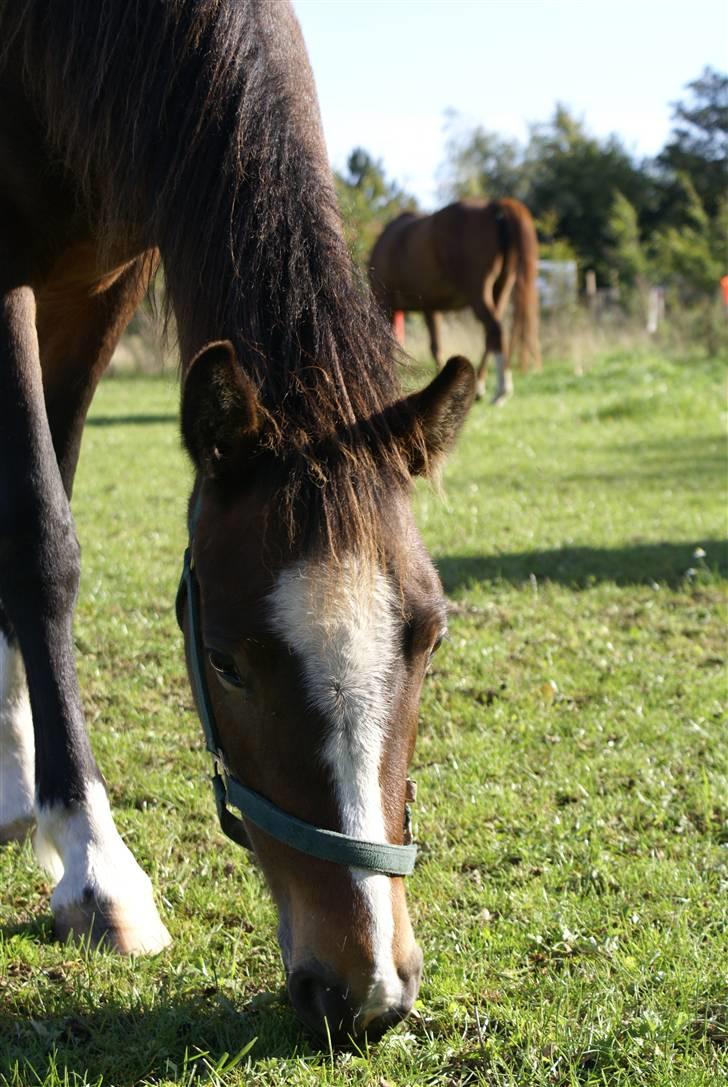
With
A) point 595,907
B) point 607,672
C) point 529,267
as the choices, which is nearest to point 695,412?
point 529,267

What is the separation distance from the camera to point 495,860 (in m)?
2.71

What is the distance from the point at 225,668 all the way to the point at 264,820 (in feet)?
0.89

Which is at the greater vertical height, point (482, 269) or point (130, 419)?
point (482, 269)

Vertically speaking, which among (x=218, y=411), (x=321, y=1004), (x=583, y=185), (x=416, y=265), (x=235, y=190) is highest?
(x=583, y=185)

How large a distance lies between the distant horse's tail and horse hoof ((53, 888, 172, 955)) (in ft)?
35.4

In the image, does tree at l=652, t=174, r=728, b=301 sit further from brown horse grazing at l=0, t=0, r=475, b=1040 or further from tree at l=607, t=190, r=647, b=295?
brown horse grazing at l=0, t=0, r=475, b=1040

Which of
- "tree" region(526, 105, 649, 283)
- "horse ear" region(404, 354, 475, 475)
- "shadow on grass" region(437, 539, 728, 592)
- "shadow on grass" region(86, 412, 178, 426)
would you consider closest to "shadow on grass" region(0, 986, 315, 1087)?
"horse ear" region(404, 354, 475, 475)

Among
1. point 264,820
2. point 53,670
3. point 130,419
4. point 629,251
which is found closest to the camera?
point 264,820

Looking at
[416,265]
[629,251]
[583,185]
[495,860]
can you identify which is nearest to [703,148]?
[583,185]

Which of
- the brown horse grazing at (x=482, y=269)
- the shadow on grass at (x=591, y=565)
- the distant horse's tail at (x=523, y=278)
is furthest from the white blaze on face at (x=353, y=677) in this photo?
the distant horse's tail at (x=523, y=278)

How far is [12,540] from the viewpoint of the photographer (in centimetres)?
253

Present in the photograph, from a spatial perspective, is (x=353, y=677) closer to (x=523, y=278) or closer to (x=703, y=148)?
(x=523, y=278)

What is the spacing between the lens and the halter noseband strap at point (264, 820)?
1.67 meters

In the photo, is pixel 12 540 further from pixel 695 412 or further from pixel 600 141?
pixel 600 141
